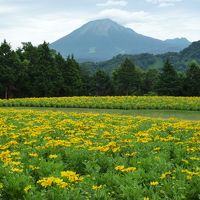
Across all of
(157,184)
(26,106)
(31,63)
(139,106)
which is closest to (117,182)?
(157,184)

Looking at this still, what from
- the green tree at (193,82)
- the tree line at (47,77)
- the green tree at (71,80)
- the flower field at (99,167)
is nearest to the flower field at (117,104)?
the flower field at (99,167)

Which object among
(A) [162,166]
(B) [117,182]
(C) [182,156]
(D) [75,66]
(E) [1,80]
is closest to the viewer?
(B) [117,182]

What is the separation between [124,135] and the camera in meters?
10.9

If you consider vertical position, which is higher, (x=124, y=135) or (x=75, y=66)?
(x=75, y=66)

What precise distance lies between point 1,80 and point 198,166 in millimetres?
→ 51456

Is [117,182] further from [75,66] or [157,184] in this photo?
[75,66]

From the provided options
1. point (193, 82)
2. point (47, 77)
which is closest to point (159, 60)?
point (193, 82)

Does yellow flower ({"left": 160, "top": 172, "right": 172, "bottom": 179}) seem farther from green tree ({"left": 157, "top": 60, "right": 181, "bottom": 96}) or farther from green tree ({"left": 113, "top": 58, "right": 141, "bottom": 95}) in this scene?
green tree ({"left": 113, "top": 58, "right": 141, "bottom": 95})

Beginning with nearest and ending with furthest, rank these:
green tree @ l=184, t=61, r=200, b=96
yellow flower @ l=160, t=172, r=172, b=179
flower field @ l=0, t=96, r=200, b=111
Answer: yellow flower @ l=160, t=172, r=172, b=179 → flower field @ l=0, t=96, r=200, b=111 → green tree @ l=184, t=61, r=200, b=96

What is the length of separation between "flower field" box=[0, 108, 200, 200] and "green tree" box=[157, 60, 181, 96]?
2007 inches

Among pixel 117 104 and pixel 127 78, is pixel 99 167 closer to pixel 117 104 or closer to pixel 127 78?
pixel 117 104

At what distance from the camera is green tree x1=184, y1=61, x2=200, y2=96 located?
62625mm

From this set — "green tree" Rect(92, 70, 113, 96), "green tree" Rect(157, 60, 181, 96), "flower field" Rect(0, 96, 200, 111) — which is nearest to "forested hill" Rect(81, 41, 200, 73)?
"green tree" Rect(92, 70, 113, 96)

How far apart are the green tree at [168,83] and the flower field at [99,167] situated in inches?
2007
